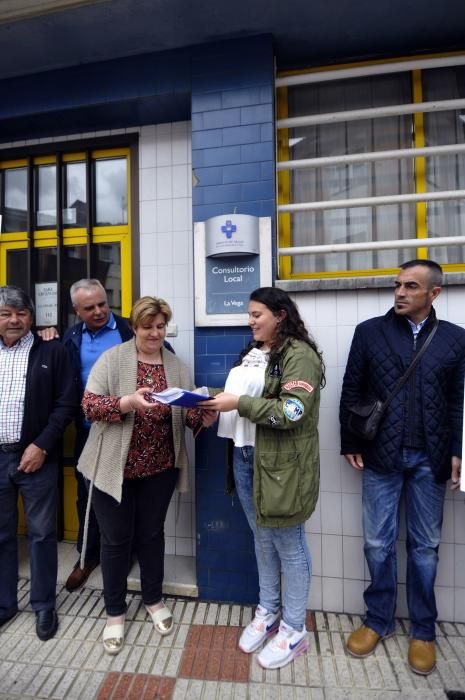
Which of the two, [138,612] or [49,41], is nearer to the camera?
[138,612]

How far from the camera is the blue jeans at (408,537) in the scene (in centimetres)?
231

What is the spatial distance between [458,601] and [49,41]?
4425 millimetres

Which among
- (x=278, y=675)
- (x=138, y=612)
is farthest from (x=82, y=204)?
(x=278, y=675)

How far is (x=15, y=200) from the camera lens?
3658 millimetres

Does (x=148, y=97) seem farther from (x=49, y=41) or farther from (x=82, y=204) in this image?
(x=82, y=204)

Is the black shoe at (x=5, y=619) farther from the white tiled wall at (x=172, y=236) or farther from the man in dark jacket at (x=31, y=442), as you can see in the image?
the white tiled wall at (x=172, y=236)

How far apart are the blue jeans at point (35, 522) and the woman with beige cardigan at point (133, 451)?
407mm

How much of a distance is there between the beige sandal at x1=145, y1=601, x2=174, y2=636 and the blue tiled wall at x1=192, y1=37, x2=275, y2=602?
32 centimetres

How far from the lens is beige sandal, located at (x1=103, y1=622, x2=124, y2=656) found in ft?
7.70

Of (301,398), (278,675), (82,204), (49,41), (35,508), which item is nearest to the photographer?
(301,398)

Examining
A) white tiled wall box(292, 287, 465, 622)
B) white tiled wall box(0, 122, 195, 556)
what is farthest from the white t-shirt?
white tiled wall box(0, 122, 195, 556)

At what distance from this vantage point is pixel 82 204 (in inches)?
138

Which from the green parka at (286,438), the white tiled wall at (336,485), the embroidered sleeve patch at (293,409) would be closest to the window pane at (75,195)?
the white tiled wall at (336,485)

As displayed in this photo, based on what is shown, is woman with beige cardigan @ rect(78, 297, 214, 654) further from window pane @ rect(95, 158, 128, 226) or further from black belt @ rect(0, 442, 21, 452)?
window pane @ rect(95, 158, 128, 226)
